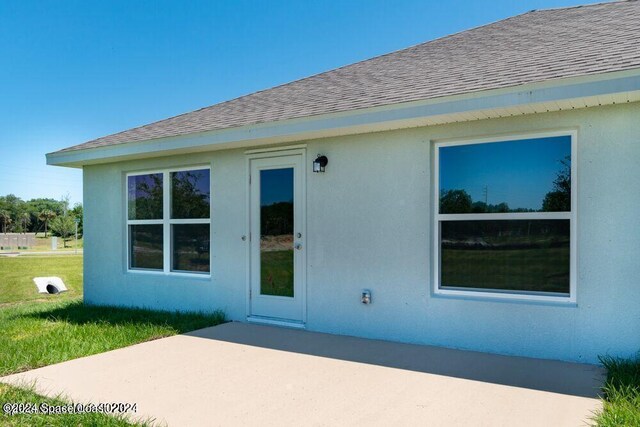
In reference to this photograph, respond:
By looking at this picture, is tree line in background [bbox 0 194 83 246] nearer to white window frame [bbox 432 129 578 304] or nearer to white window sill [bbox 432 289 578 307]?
white window frame [bbox 432 129 578 304]

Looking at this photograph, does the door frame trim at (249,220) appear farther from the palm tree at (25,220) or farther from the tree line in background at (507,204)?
the palm tree at (25,220)

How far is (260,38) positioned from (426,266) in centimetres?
1149

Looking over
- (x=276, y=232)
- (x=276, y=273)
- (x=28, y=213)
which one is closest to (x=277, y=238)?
(x=276, y=232)

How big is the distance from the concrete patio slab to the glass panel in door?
1229mm

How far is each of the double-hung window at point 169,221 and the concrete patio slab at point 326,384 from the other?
7.62 feet

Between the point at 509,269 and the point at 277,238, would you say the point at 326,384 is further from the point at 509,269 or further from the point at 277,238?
the point at 277,238

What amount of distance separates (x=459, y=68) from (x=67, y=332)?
20.2 ft

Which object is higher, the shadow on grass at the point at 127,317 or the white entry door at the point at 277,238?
the white entry door at the point at 277,238

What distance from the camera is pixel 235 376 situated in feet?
13.9

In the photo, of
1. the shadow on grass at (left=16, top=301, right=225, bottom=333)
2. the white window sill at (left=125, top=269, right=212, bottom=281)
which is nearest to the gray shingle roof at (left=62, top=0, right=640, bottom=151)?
the white window sill at (left=125, top=269, right=212, bottom=281)

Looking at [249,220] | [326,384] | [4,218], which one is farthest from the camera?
[4,218]

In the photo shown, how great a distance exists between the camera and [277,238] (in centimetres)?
656

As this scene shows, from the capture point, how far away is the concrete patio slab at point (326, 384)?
328cm

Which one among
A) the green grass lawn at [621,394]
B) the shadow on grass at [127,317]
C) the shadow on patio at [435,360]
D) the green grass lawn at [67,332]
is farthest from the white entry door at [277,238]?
the green grass lawn at [621,394]
